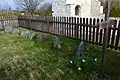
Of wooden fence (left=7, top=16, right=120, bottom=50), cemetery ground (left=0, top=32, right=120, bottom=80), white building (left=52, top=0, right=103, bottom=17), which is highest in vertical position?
white building (left=52, top=0, right=103, bottom=17)

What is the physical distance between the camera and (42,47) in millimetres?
6340

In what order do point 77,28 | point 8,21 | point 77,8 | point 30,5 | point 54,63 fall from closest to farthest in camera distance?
point 54,63 → point 77,28 → point 8,21 → point 77,8 → point 30,5

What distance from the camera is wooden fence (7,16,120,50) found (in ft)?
18.2

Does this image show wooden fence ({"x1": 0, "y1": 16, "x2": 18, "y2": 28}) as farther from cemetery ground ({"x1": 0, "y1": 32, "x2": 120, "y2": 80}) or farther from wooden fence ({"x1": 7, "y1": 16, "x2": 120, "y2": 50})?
cemetery ground ({"x1": 0, "y1": 32, "x2": 120, "y2": 80})

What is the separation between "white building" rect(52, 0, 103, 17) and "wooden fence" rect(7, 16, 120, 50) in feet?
7.82

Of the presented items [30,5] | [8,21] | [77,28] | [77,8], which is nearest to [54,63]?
[77,28]

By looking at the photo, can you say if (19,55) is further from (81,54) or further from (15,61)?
(81,54)

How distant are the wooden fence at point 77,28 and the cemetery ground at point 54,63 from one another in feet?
1.19

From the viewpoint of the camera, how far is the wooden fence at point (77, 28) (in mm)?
5559

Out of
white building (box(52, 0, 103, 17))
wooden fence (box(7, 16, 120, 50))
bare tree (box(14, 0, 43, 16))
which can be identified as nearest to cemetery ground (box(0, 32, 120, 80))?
wooden fence (box(7, 16, 120, 50))

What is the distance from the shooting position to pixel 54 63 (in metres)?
5.11

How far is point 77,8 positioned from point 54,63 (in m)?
8.51

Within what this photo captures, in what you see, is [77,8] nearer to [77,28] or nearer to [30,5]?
[77,28]

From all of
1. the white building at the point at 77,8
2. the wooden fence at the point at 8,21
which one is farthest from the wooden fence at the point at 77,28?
the white building at the point at 77,8
